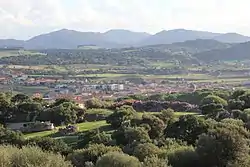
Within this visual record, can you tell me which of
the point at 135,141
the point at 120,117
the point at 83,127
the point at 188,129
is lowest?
the point at 83,127

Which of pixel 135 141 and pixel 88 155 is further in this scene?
pixel 135 141

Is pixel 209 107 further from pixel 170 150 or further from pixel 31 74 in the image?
pixel 31 74

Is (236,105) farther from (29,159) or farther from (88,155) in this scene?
(29,159)

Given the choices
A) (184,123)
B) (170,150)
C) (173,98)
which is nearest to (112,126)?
(184,123)

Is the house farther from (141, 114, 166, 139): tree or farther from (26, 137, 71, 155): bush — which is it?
(26, 137, 71, 155): bush

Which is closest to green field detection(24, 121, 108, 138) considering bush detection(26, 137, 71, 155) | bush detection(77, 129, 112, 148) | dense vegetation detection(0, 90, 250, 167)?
dense vegetation detection(0, 90, 250, 167)

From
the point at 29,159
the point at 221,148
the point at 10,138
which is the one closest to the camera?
the point at 29,159

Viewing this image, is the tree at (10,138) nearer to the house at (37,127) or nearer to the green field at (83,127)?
the green field at (83,127)

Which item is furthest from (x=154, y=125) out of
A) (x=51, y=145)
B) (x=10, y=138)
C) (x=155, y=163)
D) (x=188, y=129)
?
(x=155, y=163)
